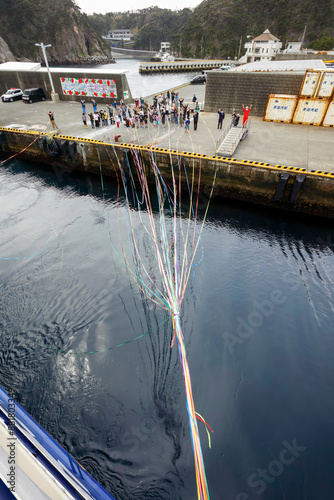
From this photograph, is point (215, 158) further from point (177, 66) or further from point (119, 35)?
point (119, 35)

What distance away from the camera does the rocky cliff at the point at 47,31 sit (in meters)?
88.2

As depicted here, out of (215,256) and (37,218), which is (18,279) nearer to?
(37,218)

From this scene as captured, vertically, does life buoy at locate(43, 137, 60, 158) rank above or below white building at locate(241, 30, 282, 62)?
below

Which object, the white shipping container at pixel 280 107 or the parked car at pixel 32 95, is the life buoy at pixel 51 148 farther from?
the white shipping container at pixel 280 107

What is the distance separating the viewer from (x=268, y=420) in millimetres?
7680

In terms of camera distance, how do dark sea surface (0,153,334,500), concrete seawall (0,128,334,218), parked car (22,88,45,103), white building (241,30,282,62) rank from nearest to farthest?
dark sea surface (0,153,334,500) < concrete seawall (0,128,334,218) < parked car (22,88,45,103) < white building (241,30,282,62)

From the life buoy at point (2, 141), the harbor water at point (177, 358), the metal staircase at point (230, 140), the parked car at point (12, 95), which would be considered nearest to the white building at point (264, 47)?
the parked car at point (12, 95)

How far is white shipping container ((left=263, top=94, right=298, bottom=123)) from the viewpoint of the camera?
2230 cm

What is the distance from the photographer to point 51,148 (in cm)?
2234

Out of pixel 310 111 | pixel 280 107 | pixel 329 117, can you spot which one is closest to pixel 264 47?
pixel 280 107

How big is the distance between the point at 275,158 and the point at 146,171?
9.35 m

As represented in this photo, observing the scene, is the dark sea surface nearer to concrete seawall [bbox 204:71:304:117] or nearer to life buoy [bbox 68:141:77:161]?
life buoy [bbox 68:141:77:161]

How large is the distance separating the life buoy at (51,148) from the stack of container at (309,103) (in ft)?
63.6

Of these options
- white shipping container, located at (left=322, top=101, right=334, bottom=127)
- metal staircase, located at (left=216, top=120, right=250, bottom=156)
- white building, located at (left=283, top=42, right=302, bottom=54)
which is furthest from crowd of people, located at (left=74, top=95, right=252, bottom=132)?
white building, located at (left=283, top=42, right=302, bottom=54)
